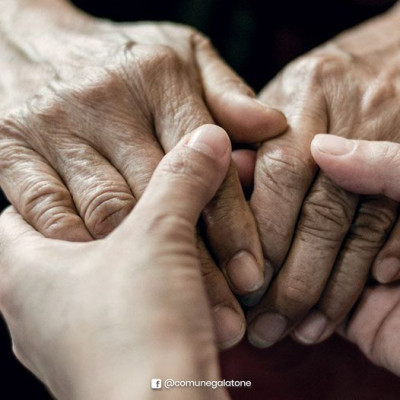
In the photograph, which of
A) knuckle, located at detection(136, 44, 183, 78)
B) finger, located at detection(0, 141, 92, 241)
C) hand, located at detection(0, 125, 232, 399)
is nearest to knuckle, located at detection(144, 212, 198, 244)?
hand, located at detection(0, 125, 232, 399)

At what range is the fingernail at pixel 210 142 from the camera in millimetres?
868

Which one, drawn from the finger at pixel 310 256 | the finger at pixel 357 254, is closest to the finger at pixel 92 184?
the finger at pixel 310 256

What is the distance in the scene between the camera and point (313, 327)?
3.72 ft

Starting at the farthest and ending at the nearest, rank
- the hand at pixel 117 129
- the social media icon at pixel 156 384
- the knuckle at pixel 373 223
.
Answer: the knuckle at pixel 373 223, the hand at pixel 117 129, the social media icon at pixel 156 384

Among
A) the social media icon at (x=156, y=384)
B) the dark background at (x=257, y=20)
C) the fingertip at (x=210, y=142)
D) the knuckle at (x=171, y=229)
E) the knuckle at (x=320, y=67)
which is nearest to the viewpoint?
the social media icon at (x=156, y=384)

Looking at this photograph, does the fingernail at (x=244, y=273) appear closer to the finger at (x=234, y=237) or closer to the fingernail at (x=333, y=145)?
the finger at (x=234, y=237)

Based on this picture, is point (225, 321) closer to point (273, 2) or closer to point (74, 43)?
point (74, 43)

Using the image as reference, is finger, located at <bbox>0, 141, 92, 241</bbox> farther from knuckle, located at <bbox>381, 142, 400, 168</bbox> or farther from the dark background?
the dark background

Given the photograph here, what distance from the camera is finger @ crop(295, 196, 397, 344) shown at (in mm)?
1070

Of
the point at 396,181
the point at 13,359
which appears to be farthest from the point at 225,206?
the point at 13,359

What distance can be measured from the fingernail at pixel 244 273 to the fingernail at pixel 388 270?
0.28 metres

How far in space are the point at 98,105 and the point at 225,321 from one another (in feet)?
1.70

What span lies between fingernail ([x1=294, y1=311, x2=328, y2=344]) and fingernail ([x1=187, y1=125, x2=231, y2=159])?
46cm

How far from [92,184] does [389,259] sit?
2.09ft
